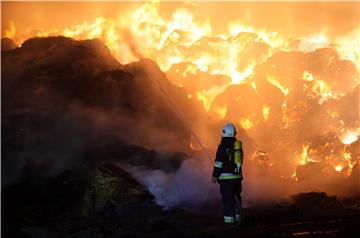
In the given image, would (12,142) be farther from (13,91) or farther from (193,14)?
(193,14)

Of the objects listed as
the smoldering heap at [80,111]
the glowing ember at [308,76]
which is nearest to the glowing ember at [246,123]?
the smoldering heap at [80,111]

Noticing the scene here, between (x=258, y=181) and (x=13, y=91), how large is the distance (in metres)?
10.3

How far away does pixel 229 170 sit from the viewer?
10.8 meters

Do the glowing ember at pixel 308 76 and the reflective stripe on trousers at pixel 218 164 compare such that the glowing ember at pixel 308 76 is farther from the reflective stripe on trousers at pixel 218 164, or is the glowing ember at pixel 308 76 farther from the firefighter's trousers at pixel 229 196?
the reflective stripe on trousers at pixel 218 164

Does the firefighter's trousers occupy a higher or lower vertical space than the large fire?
lower

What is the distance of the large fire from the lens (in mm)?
21141

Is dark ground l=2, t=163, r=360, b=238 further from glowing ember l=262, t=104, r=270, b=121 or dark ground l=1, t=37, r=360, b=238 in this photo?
glowing ember l=262, t=104, r=270, b=121

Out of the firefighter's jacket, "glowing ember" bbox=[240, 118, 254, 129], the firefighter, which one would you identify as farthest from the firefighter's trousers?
"glowing ember" bbox=[240, 118, 254, 129]

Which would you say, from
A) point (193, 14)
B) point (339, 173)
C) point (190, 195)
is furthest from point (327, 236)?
point (193, 14)

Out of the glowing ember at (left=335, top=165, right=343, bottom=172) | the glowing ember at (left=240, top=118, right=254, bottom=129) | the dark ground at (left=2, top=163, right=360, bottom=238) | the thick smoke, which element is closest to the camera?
the dark ground at (left=2, top=163, right=360, bottom=238)

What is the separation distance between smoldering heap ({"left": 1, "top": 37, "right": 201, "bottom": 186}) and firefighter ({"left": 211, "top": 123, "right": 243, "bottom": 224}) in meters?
6.40

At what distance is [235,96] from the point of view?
21.5m

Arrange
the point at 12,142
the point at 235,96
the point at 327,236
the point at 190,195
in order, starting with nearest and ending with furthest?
the point at 327,236 → the point at 190,195 → the point at 12,142 → the point at 235,96

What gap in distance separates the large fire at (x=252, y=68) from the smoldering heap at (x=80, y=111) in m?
1.63
